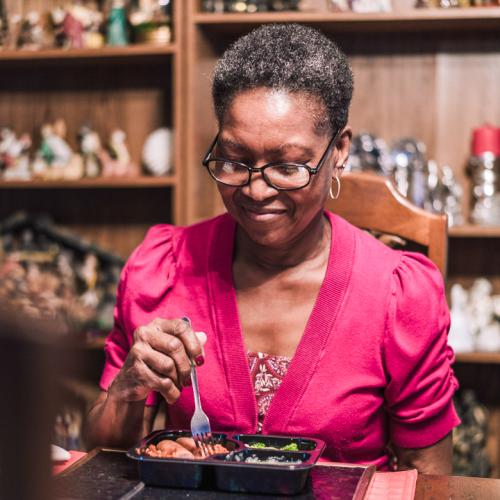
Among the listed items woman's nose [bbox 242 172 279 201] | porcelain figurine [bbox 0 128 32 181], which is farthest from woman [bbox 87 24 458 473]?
porcelain figurine [bbox 0 128 32 181]

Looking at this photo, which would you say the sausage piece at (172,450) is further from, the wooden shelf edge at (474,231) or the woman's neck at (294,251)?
the wooden shelf edge at (474,231)

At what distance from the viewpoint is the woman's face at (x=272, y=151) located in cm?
122

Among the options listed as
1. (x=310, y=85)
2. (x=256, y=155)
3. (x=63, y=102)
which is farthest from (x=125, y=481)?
(x=63, y=102)

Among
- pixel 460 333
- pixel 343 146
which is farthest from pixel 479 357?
pixel 343 146

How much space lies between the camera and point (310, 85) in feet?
4.08

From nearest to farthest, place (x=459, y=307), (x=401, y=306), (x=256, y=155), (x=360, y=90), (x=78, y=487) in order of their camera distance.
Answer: (x=78, y=487) → (x=256, y=155) → (x=401, y=306) → (x=459, y=307) → (x=360, y=90)

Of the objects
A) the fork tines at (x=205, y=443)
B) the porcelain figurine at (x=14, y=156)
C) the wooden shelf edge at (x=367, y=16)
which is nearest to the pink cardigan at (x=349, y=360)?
the fork tines at (x=205, y=443)

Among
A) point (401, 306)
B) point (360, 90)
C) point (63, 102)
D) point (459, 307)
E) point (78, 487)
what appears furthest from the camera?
point (63, 102)

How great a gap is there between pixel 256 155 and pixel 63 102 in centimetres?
215

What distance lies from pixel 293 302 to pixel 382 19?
1.55m

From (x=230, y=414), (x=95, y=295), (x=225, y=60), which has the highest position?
(x=225, y=60)

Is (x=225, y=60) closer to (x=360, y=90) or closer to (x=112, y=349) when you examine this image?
(x=112, y=349)

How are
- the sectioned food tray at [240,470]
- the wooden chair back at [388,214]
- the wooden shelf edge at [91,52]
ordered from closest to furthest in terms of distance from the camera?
1. the sectioned food tray at [240,470]
2. the wooden chair back at [388,214]
3. the wooden shelf edge at [91,52]

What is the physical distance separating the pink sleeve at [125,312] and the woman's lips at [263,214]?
242mm
